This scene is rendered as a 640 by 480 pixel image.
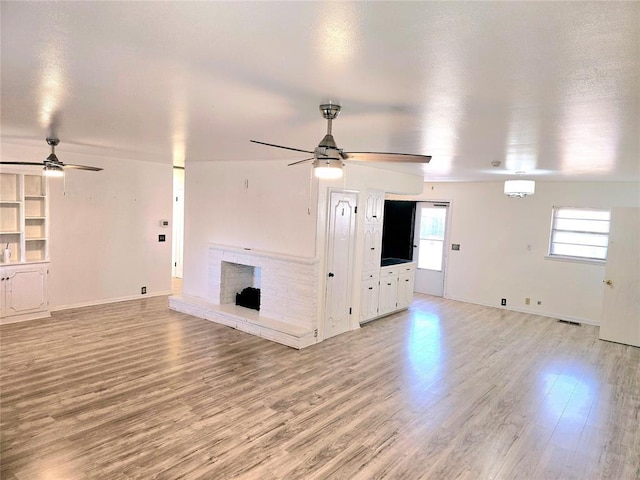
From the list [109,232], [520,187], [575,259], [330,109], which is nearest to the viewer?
[330,109]

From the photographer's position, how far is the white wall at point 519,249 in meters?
6.95

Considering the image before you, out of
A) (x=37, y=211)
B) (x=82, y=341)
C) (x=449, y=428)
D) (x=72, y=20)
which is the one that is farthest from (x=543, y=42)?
(x=37, y=211)

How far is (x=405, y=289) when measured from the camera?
7414 millimetres

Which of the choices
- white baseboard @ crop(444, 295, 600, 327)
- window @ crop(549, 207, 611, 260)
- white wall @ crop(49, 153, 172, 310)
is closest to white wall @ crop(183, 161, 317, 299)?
white wall @ crop(49, 153, 172, 310)

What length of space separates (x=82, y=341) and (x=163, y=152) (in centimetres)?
266

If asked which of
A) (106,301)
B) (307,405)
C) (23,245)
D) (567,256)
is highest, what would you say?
(567,256)

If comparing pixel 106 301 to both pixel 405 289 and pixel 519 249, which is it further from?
pixel 519 249

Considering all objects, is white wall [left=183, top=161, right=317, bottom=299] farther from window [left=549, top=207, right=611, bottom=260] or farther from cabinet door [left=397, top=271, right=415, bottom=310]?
window [left=549, top=207, right=611, bottom=260]

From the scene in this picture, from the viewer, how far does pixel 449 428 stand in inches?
136

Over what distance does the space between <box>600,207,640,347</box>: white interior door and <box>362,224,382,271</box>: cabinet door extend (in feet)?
11.4

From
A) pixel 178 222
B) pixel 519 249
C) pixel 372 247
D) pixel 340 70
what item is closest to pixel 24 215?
pixel 178 222

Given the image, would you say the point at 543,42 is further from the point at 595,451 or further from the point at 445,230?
the point at 445,230

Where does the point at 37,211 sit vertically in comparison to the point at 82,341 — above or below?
above

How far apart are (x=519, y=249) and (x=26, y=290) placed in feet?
26.9
